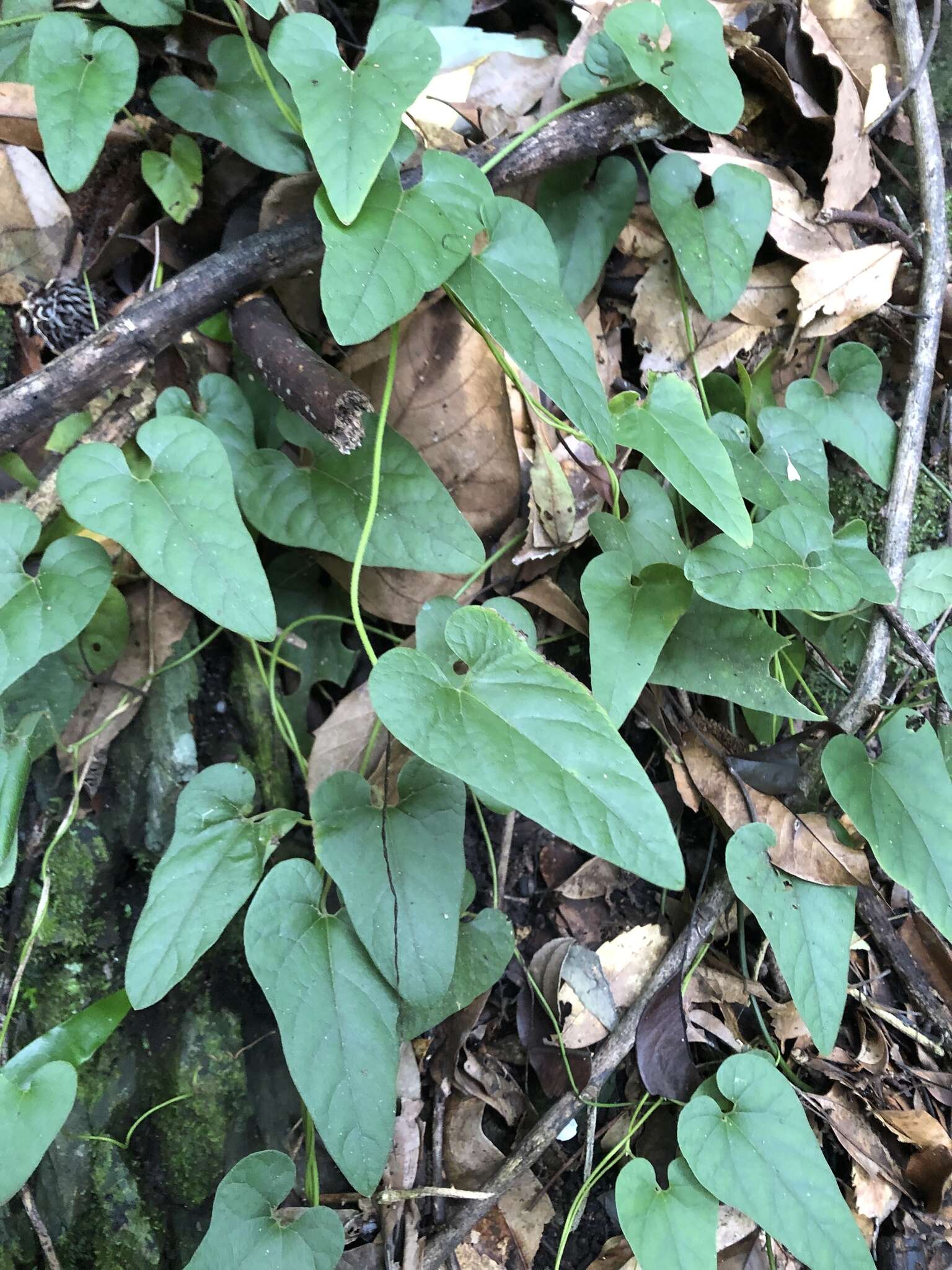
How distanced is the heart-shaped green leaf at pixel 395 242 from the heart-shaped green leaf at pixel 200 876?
2.37 feet

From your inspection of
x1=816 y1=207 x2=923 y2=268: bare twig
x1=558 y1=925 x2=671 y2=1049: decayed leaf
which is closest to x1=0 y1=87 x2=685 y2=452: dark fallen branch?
x1=816 y1=207 x2=923 y2=268: bare twig

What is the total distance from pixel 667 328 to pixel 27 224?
1251 mm

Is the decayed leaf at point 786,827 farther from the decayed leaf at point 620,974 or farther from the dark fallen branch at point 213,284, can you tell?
the dark fallen branch at point 213,284

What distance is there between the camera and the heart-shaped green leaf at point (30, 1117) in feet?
3.64

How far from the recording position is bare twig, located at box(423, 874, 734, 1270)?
1.32m

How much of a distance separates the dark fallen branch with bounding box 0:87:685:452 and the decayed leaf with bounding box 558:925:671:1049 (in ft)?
4.43

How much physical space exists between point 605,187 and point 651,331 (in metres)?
0.28

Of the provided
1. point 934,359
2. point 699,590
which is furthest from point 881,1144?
point 934,359

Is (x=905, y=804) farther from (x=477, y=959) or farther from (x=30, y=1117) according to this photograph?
(x=30, y=1117)

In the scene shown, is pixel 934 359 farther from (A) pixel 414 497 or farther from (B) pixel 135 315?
(B) pixel 135 315

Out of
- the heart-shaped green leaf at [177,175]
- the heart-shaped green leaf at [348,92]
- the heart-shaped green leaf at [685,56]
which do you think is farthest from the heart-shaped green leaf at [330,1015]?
the heart-shaped green leaf at [685,56]

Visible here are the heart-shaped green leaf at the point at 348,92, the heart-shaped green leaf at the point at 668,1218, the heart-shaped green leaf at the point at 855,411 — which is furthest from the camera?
the heart-shaped green leaf at the point at 855,411

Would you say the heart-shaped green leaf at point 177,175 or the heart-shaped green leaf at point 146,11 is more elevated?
the heart-shaped green leaf at point 146,11

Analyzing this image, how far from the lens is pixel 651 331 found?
1.63 m
